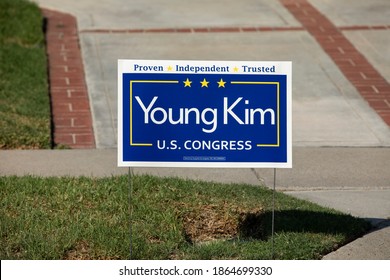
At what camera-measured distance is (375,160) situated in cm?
1073

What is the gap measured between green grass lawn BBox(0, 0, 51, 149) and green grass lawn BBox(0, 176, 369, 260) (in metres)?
1.68

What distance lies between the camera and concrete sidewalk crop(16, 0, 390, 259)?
32.8ft

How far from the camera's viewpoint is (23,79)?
1307 cm

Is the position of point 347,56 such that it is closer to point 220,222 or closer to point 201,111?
point 220,222

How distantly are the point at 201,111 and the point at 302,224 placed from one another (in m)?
1.36

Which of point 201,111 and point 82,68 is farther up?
point 82,68

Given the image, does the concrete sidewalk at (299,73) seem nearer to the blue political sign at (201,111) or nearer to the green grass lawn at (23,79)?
the green grass lawn at (23,79)

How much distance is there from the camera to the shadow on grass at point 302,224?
8352 millimetres

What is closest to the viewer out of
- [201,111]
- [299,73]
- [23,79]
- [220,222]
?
[201,111]

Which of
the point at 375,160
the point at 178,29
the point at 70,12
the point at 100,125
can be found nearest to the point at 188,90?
the point at 375,160

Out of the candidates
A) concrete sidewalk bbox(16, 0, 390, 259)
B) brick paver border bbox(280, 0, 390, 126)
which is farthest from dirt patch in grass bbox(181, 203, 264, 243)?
brick paver border bbox(280, 0, 390, 126)

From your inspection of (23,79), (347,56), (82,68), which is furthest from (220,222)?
(347,56)

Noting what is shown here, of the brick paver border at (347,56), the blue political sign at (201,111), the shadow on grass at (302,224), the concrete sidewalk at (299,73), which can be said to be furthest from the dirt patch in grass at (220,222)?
the brick paver border at (347,56)

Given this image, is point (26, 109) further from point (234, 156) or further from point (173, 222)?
point (234, 156)
